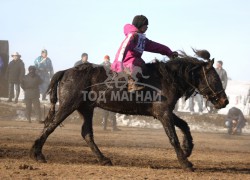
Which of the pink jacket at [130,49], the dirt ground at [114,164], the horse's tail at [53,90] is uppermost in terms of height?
the pink jacket at [130,49]

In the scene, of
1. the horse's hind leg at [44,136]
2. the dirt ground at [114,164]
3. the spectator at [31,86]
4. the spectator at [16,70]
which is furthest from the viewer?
the spectator at [16,70]

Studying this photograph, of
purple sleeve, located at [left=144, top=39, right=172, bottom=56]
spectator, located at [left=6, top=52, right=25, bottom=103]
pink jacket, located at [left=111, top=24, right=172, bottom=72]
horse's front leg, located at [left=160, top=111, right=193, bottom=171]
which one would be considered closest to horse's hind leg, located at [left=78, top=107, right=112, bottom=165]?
pink jacket, located at [left=111, top=24, right=172, bottom=72]

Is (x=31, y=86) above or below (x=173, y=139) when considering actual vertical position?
above

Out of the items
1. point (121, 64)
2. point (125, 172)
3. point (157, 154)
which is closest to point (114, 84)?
point (121, 64)

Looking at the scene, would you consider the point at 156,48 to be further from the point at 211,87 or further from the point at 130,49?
the point at 211,87

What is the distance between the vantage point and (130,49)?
9.75 meters

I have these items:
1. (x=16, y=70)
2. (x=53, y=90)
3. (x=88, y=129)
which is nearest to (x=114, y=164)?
(x=88, y=129)

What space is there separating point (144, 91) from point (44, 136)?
6.51 feet

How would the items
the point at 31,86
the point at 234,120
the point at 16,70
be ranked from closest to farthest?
the point at 234,120, the point at 31,86, the point at 16,70

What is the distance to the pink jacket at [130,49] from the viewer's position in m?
9.71

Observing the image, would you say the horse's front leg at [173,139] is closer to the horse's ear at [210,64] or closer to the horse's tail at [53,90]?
the horse's ear at [210,64]

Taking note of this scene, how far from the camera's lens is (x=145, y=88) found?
970cm

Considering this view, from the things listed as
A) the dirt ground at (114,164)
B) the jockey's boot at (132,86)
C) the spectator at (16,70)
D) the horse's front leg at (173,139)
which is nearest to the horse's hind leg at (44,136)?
the dirt ground at (114,164)

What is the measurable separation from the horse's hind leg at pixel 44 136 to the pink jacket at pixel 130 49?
1.25 meters
